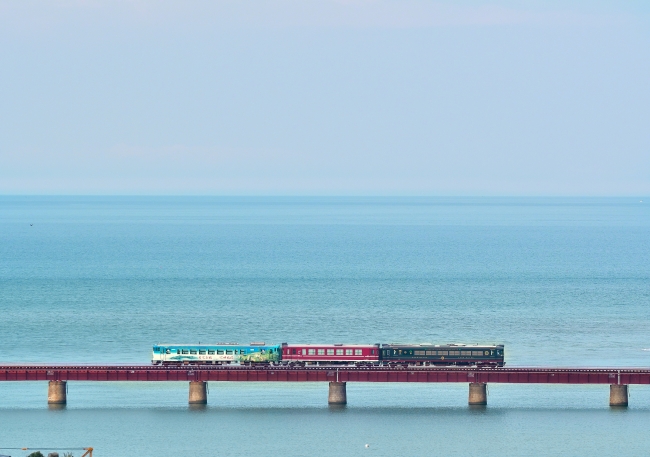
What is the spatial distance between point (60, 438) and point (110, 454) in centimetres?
553

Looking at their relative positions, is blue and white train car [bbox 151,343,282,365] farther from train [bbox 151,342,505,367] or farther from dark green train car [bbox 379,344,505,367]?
dark green train car [bbox 379,344,505,367]

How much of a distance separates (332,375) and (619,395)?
20.8m

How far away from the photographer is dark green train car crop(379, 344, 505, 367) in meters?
97.9

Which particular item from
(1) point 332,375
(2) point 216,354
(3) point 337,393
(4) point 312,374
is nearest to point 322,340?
(2) point 216,354

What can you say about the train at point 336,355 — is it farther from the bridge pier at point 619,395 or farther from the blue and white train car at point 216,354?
the bridge pier at point 619,395

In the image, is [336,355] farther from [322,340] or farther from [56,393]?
[322,340]

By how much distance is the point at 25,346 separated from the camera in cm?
11831

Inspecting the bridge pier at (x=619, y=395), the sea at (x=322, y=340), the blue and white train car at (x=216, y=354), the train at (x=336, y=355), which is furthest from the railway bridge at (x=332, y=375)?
the blue and white train car at (x=216, y=354)

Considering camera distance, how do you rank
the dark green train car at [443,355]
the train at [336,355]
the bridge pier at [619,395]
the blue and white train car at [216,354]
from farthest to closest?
the blue and white train car at [216,354] → the train at [336,355] → the dark green train car at [443,355] → the bridge pier at [619,395]

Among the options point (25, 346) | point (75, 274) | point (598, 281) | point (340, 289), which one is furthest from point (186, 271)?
point (25, 346)

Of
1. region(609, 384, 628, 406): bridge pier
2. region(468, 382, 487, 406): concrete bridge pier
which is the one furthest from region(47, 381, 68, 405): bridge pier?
region(609, 384, 628, 406): bridge pier

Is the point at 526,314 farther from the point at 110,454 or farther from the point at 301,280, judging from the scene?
the point at 110,454

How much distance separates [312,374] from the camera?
94500mm

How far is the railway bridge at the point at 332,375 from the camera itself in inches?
3698
